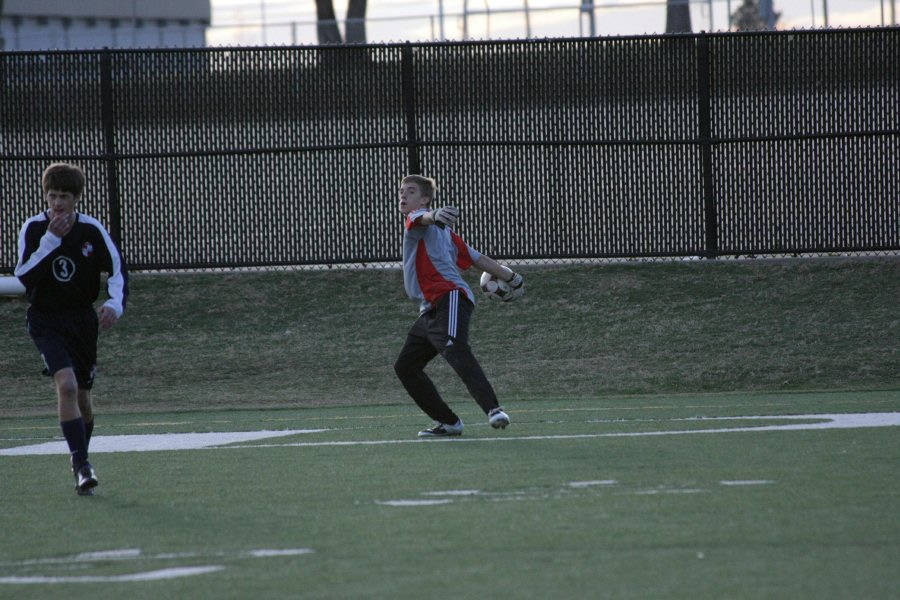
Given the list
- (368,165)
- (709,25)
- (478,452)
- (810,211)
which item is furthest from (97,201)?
(709,25)

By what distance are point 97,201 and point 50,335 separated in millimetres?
10158

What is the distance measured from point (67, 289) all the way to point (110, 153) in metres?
10.1

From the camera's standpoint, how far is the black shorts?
743cm

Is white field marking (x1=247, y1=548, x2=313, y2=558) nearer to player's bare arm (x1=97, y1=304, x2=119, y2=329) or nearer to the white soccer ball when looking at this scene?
player's bare arm (x1=97, y1=304, x2=119, y2=329)

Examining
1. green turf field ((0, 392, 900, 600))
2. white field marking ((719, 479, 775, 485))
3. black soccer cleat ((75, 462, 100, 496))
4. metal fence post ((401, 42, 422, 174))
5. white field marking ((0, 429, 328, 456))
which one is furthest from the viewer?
metal fence post ((401, 42, 422, 174))

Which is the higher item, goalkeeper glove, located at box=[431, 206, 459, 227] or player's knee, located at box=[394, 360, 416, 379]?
goalkeeper glove, located at box=[431, 206, 459, 227]

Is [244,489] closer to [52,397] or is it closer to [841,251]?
[52,397]

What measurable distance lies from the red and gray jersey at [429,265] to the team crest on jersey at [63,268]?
99.1 inches

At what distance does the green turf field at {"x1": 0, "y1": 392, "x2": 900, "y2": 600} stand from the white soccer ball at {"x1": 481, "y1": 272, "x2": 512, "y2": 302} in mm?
902

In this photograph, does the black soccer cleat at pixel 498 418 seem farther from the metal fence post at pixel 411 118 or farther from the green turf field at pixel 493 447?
the metal fence post at pixel 411 118

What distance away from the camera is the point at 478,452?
853cm

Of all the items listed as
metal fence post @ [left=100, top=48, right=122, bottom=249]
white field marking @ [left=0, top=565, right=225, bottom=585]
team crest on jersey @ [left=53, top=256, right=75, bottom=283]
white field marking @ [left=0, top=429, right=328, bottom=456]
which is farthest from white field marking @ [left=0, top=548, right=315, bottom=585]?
metal fence post @ [left=100, top=48, right=122, bottom=249]

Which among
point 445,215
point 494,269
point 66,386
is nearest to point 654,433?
point 494,269

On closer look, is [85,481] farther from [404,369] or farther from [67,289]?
[404,369]
